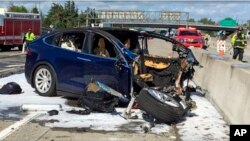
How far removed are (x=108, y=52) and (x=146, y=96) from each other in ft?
7.12

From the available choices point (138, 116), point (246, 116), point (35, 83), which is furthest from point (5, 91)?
point (246, 116)

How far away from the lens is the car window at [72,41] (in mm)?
11273

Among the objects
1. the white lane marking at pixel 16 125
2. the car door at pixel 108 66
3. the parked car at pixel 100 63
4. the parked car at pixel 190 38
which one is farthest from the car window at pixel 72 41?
the parked car at pixel 190 38

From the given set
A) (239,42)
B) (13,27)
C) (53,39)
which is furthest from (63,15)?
(53,39)

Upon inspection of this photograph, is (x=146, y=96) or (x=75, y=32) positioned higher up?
(x=75, y=32)

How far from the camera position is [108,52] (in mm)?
10891

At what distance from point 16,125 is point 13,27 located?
107 ft

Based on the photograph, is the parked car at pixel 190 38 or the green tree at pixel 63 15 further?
the green tree at pixel 63 15

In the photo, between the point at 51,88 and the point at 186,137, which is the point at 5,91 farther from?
the point at 186,137

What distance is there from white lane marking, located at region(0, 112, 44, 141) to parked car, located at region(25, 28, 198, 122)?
62.5 inches

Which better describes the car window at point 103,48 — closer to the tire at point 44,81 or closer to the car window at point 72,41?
the car window at point 72,41

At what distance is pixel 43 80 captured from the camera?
454 inches

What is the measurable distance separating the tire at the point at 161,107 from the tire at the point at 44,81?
9.41 feet

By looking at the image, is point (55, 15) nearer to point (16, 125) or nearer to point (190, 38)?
point (190, 38)
